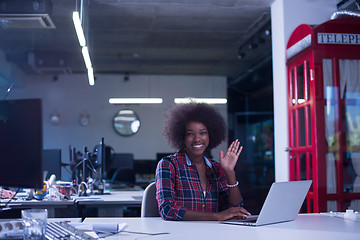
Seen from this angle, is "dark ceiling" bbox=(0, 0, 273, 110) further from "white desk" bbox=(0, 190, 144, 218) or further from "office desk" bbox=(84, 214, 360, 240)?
"office desk" bbox=(84, 214, 360, 240)

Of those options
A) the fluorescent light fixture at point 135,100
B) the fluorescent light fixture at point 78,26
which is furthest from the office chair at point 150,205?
the fluorescent light fixture at point 135,100

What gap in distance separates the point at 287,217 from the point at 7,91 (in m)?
1.51

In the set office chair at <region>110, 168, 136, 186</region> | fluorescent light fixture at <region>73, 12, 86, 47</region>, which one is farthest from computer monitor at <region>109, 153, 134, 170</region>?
fluorescent light fixture at <region>73, 12, 86, 47</region>

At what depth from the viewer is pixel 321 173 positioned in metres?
4.80

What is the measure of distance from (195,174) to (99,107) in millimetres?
8694

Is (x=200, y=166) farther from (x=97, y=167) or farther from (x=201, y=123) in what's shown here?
(x=97, y=167)

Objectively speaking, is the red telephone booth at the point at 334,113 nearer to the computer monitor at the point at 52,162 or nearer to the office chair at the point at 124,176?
the computer monitor at the point at 52,162

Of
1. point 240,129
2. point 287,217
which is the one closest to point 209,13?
point 287,217

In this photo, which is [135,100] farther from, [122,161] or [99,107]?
[122,161]

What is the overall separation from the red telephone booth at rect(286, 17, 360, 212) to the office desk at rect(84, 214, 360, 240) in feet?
8.21

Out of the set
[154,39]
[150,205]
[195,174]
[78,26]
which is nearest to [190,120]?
[195,174]

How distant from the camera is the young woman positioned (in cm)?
244

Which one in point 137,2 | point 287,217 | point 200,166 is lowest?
point 287,217

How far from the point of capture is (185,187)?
2.65m
